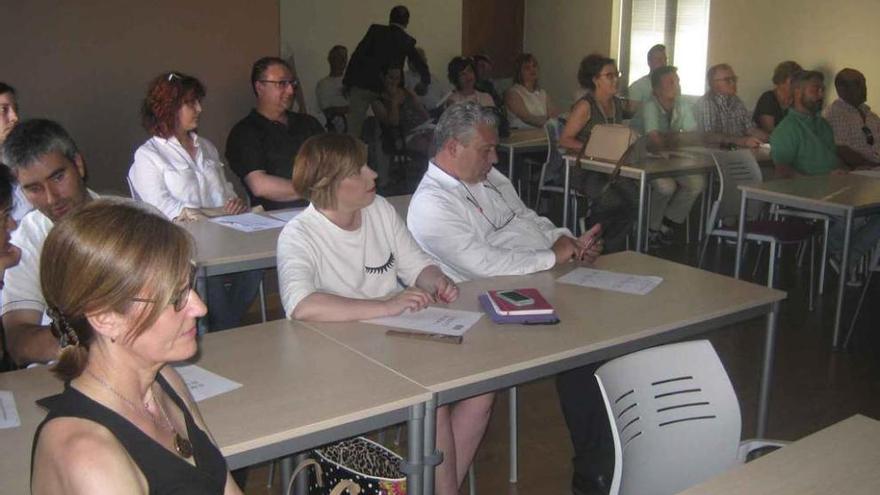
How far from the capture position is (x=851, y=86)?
22.9 ft

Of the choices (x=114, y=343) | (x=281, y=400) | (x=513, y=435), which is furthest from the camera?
(x=513, y=435)

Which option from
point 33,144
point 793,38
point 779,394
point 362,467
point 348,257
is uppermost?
point 793,38

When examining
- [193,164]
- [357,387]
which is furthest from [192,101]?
[357,387]

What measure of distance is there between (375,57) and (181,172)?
454 cm

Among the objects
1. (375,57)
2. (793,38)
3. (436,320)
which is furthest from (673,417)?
(793,38)

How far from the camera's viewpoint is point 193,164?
448 cm

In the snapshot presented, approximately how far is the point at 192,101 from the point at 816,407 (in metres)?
3.34

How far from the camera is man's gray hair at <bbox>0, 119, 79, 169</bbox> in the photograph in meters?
2.73

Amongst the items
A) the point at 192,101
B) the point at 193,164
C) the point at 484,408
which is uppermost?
the point at 192,101

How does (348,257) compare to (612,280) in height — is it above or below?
above

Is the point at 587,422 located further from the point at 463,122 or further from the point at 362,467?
the point at 463,122

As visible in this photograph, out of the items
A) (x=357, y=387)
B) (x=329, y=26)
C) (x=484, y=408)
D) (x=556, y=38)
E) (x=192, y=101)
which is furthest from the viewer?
(x=556, y=38)

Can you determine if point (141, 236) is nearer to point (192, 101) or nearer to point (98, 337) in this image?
point (98, 337)

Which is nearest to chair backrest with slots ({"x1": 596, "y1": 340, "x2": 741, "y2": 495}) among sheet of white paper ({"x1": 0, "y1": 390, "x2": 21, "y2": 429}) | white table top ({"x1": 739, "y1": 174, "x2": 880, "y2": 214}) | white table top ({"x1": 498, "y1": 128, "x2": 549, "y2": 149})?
sheet of white paper ({"x1": 0, "y1": 390, "x2": 21, "y2": 429})
